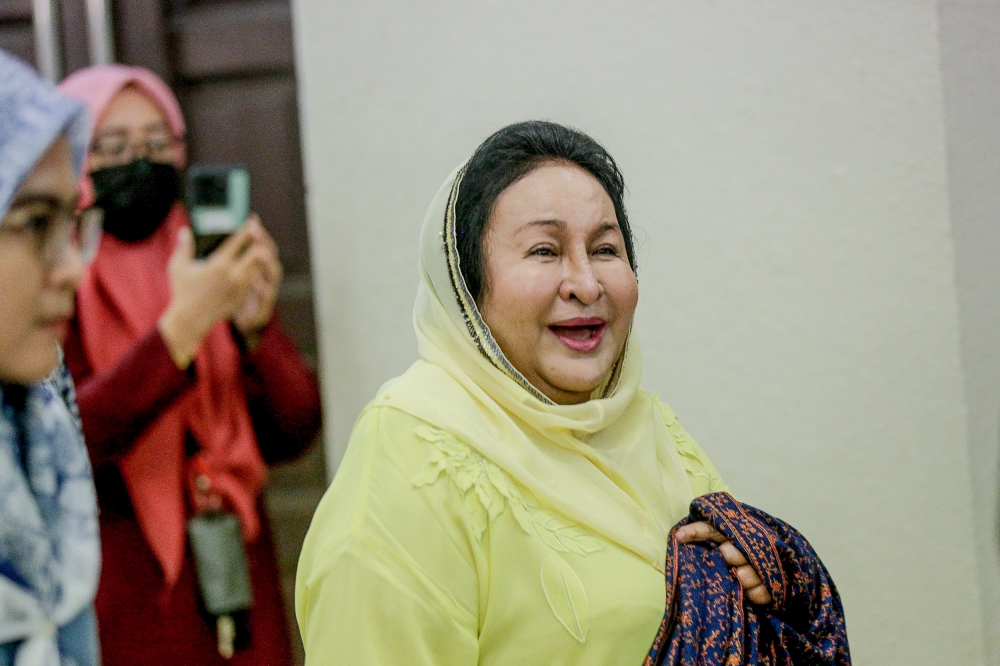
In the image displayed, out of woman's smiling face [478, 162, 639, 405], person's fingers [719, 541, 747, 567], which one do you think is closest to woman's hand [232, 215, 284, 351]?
woman's smiling face [478, 162, 639, 405]

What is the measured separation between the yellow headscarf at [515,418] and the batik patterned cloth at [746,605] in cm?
6

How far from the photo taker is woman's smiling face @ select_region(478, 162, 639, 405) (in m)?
1.31

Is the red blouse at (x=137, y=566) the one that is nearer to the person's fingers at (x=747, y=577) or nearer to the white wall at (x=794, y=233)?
the white wall at (x=794, y=233)

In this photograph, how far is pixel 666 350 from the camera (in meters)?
2.19

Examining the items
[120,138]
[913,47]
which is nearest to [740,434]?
[913,47]

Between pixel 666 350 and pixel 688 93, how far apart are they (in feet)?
1.89

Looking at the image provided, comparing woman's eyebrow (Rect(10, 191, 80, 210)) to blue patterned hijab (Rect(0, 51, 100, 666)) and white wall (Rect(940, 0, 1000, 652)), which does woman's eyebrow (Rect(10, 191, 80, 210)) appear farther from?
white wall (Rect(940, 0, 1000, 652))

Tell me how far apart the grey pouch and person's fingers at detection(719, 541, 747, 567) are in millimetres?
936

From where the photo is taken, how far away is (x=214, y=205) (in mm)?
1948

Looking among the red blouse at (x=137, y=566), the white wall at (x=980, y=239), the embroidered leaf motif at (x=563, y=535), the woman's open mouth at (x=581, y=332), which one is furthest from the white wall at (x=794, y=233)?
the embroidered leaf motif at (x=563, y=535)

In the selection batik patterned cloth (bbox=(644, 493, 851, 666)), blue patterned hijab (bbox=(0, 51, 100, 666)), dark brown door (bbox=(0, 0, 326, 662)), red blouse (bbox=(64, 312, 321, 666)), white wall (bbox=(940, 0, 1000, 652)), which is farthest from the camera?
dark brown door (bbox=(0, 0, 326, 662))

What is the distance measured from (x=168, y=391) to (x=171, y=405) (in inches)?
1.6

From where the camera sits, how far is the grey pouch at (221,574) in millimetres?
1794

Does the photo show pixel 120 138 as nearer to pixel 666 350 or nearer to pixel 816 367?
pixel 666 350
